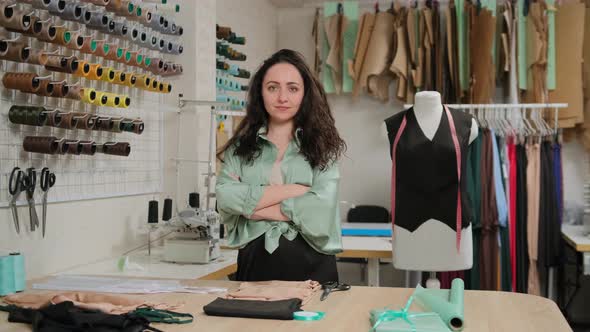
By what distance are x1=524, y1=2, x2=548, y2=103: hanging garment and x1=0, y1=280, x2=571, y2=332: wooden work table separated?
3.65 metres

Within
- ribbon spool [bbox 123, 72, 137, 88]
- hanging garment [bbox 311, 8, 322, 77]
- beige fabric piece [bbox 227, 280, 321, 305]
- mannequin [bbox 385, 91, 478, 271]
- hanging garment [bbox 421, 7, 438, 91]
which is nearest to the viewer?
beige fabric piece [bbox 227, 280, 321, 305]

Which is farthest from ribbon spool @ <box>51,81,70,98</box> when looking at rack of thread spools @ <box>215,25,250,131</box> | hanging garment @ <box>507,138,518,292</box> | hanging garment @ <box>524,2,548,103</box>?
hanging garment @ <box>524,2,548,103</box>

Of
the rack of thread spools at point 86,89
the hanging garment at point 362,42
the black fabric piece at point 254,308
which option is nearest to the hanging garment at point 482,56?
the hanging garment at point 362,42

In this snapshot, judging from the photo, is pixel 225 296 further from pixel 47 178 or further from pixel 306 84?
pixel 47 178

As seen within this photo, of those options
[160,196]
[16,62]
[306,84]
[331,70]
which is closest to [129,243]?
[160,196]

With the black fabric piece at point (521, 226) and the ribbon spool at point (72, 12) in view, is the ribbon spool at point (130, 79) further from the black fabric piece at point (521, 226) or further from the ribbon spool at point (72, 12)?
the black fabric piece at point (521, 226)

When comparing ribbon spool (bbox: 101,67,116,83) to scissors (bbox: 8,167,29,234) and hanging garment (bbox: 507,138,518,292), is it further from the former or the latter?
hanging garment (bbox: 507,138,518,292)

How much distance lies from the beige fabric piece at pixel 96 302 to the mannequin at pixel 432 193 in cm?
196

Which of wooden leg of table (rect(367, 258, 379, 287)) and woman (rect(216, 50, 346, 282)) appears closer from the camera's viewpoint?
woman (rect(216, 50, 346, 282))

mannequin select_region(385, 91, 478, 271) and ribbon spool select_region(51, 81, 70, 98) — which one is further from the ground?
ribbon spool select_region(51, 81, 70, 98)

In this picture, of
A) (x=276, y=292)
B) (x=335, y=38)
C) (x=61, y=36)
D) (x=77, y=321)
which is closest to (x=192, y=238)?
(x=61, y=36)

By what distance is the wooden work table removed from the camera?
1.66 meters

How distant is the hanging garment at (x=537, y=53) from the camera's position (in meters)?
5.27

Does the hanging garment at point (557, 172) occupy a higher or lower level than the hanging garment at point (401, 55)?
lower
